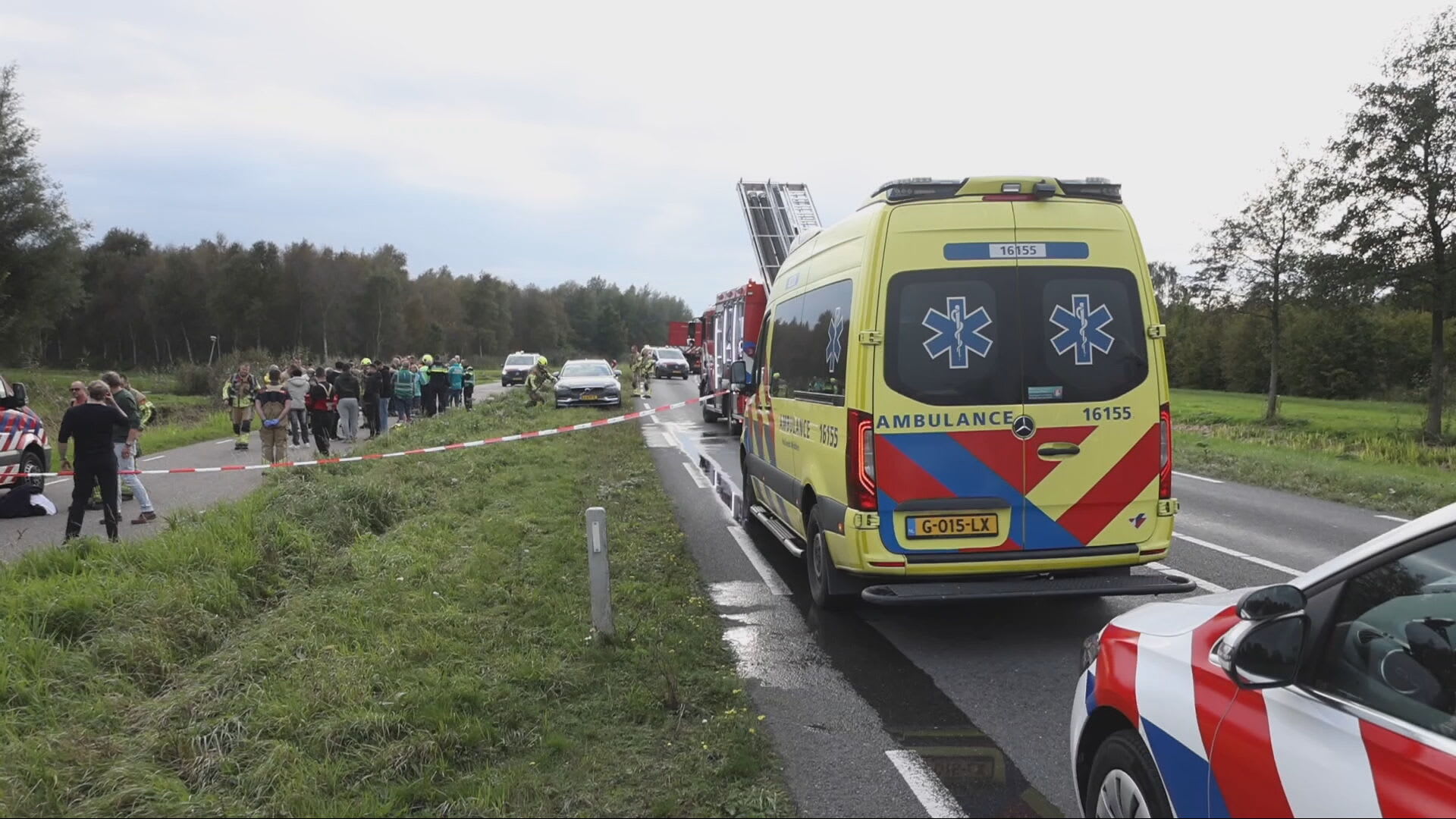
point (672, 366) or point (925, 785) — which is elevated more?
point (672, 366)

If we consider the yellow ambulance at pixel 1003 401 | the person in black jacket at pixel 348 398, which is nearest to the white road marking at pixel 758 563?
the yellow ambulance at pixel 1003 401

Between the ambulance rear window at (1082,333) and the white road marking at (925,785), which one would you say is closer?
the white road marking at (925,785)

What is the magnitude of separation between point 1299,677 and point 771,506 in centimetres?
635

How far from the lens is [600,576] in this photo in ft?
19.3

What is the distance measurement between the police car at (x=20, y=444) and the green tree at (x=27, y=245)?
3432 centimetres

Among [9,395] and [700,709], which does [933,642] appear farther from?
[9,395]

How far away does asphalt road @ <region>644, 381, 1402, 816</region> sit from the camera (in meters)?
4.01

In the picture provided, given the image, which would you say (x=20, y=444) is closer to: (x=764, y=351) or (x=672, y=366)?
(x=764, y=351)

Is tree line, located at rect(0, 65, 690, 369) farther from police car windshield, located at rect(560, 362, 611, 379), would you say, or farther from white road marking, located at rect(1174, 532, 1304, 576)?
white road marking, located at rect(1174, 532, 1304, 576)

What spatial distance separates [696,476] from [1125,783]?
36.9 feet

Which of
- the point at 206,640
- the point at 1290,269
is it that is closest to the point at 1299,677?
the point at 206,640

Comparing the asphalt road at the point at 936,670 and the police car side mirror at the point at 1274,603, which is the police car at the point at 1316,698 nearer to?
the police car side mirror at the point at 1274,603

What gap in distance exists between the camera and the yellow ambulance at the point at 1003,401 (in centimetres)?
567

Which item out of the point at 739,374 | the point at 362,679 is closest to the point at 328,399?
the point at 739,374
